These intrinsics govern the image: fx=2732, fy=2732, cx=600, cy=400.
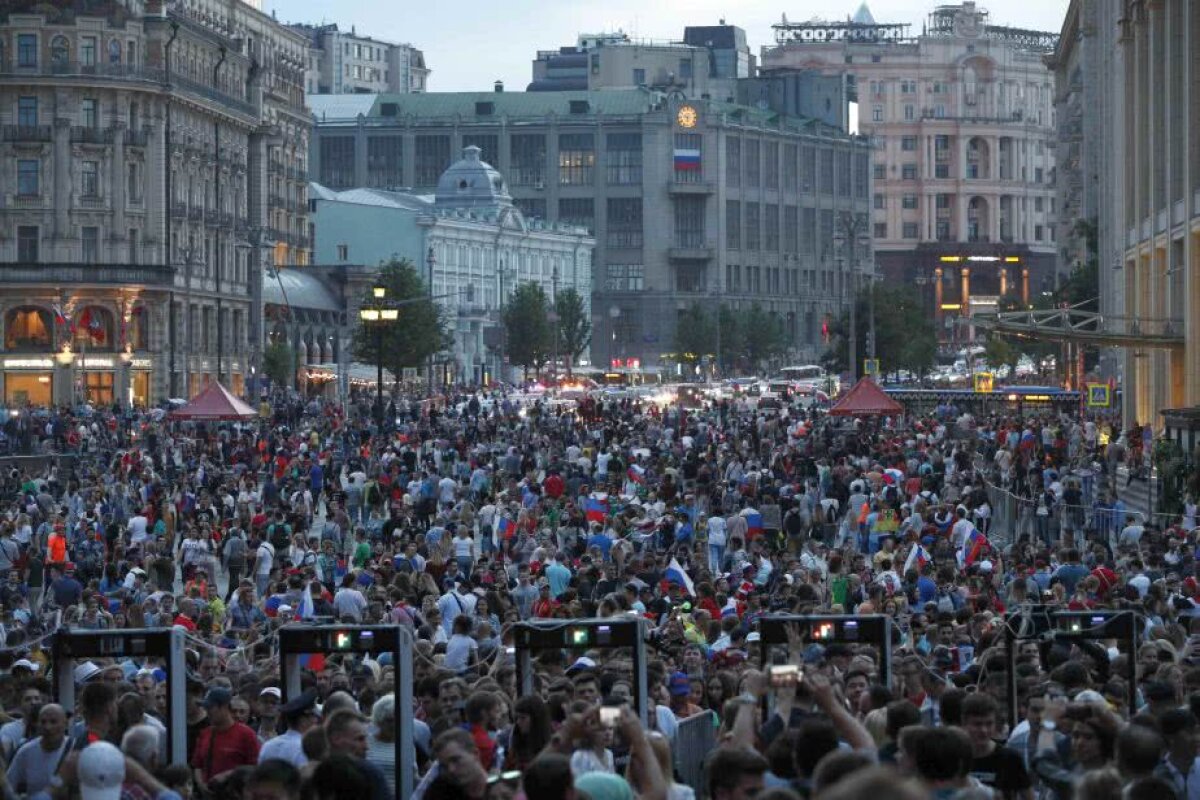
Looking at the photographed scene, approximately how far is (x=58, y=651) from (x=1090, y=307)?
85.5m

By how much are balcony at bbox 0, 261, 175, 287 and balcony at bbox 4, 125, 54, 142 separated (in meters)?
4.48

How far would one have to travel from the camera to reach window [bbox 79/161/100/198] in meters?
98.6

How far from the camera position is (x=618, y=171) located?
17962 centimetres

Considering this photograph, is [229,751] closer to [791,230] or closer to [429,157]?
[429,157]

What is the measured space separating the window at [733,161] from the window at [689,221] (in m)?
3.42

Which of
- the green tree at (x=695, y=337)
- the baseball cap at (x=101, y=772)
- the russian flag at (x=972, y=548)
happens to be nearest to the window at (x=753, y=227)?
the green tree at (x=695, y=337)

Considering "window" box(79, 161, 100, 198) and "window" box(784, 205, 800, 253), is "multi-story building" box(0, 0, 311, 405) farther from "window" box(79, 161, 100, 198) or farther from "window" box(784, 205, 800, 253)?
"window" box(784, 205, 800, 253)

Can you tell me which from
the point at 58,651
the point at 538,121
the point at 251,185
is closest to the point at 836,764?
the point at 58,651

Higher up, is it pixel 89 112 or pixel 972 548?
pixel 89 112

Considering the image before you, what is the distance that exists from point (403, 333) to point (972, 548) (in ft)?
273

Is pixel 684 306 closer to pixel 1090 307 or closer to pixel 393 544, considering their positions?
pixel 1090 307

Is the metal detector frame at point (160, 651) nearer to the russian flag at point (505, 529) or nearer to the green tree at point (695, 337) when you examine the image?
the russian flag at point (505, 529)

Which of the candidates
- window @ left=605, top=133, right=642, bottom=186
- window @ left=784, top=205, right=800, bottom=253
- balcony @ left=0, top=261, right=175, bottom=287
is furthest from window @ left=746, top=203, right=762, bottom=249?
balcony @ left=0, top=261, right=175, bottom=287

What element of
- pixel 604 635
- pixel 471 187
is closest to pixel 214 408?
pixel 604 635
